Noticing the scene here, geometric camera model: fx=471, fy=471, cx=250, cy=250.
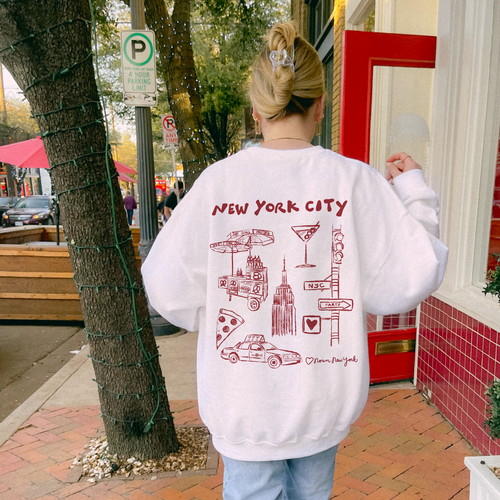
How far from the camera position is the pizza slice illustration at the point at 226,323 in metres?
1.32

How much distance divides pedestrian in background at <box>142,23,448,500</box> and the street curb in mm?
2871

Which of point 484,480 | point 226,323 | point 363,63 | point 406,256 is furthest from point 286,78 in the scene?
point 363,63

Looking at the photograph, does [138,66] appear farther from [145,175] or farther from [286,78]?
[286,78]

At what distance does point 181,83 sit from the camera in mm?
7332

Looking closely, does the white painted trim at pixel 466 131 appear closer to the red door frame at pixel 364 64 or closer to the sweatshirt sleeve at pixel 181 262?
the red door frame at pixel 364 64

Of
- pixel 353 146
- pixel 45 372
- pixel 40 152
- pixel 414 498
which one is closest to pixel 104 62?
pixel 40 152

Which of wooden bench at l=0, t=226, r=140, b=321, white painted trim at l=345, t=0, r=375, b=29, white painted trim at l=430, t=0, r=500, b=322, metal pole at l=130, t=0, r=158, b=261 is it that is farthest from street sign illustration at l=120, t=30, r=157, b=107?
white painted trim at l=430, t=0, r=500, b=322

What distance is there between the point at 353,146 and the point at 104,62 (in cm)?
2252

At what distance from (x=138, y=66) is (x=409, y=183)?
4743 mm

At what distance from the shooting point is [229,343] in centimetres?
132

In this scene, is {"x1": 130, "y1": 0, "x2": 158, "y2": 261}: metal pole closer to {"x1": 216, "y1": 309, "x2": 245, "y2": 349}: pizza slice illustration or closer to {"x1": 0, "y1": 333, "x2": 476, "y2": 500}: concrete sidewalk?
{"x1": 0, "y1": 333, "x2": 476, "y2": 500}: concrete sidewalk

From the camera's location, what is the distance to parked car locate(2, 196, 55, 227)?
68.9 ft

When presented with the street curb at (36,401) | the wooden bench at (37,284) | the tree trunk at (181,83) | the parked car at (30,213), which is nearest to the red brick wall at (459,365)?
the street curb at (36,401)

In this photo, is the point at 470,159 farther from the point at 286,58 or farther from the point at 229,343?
the point at 229,343
